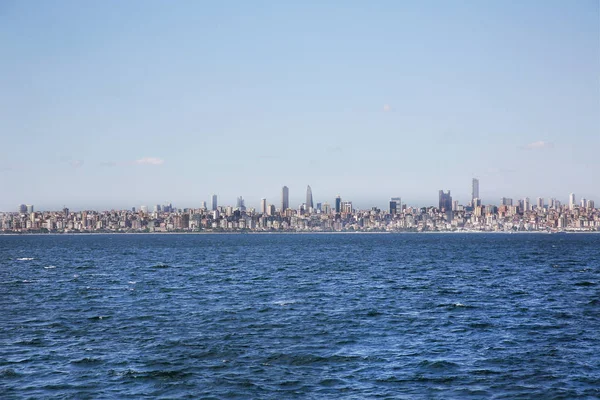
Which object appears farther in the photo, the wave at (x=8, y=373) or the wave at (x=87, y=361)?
the wave at (x=87, y=361)

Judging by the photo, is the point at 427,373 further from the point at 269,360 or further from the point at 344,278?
the point at 344,278

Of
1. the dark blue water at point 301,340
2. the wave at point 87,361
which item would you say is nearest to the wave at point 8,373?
the dark blue water at point 301,340

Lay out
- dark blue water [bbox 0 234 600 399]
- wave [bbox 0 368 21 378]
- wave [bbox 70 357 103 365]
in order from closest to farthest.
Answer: dark blue water [bbox 0 234 600 399], wave [bbox 0 368 21 378], wave [bbox 70 357 103 365]

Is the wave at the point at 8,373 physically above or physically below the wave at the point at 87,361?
below

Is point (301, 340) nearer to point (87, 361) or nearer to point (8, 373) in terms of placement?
point (87, 361)

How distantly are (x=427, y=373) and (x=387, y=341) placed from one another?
800cm

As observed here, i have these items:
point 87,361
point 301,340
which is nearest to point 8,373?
point 87,361

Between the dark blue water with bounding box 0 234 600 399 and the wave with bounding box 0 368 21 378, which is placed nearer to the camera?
the dark blue water with bounding box 0 234 600 399

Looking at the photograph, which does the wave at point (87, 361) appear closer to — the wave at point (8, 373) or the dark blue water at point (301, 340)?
the dark blue water at point (301, 340)

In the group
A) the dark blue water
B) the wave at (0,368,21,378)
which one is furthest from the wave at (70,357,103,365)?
the wave at (0,368,21,378)

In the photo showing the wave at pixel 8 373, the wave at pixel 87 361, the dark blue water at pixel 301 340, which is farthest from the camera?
the wave at pixel 87 361

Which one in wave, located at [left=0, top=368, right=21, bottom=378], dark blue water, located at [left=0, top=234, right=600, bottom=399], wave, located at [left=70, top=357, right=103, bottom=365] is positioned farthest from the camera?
wave, located at [left=70, top=357, right=103, bottom=365]

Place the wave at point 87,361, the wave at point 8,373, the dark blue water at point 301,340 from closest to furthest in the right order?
the dark blue water at point 301,340
the wave at point 8,373
the wave at point 87,361

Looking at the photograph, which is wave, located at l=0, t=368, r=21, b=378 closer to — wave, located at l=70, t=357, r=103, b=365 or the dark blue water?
the dark blue water
